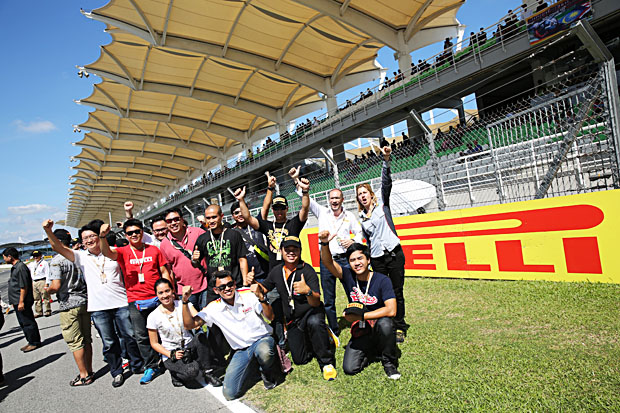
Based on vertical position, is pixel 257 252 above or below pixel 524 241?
above

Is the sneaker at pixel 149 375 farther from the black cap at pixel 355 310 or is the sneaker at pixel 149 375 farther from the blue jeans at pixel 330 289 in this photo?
the black cap at pixel 355 310

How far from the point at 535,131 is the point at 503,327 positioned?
3.57m

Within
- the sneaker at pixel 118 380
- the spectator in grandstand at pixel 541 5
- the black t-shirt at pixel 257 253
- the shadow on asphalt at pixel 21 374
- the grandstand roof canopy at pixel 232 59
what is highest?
the grandstand roof canopy at pixel 232 59

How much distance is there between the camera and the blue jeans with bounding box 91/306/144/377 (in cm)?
417

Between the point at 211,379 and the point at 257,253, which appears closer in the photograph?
the point at 211,379

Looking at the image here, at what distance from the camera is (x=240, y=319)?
3697mm

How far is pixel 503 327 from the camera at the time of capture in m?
3.73

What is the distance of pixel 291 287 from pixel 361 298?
733mm

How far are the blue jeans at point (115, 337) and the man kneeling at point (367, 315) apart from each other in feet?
8.04

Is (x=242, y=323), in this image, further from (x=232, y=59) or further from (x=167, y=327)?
(x=232, y=59)

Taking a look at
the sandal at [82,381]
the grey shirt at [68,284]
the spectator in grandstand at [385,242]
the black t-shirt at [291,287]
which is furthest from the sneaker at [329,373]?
the grey shirt at [68,284]

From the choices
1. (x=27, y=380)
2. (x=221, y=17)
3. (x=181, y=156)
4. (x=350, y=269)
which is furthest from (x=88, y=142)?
(x=350, y=269)

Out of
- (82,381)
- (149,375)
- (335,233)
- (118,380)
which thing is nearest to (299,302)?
(335,233)

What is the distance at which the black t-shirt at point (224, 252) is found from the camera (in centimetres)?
423
